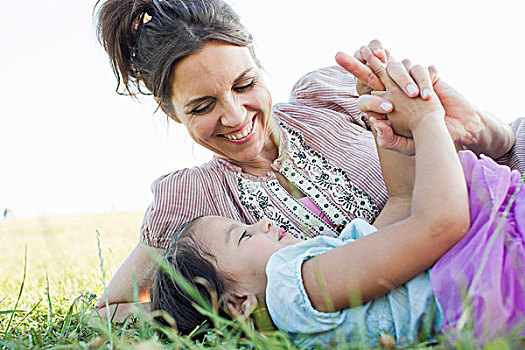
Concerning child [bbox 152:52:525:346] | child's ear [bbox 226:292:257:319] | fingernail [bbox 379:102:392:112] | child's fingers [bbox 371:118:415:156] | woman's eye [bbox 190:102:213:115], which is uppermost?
woman's eye [bbox 190:102:213:115]

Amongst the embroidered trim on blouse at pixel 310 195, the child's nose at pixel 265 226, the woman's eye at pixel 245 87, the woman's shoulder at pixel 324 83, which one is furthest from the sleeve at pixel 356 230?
the woman's shoulder at pixel 324 83

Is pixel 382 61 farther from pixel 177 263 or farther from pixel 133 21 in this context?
pixel 133 21

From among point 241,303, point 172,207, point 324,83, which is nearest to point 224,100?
point 172,207

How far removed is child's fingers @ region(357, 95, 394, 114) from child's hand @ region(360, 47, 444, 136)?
0.8 inches

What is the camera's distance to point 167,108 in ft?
8.92

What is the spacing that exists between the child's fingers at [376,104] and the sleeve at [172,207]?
96cm

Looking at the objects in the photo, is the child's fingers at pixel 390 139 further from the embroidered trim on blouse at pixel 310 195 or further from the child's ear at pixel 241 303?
the child's ear at pixel 241 303

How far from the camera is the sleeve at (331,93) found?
2900mm

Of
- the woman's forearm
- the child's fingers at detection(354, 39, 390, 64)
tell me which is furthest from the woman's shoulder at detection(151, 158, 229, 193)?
the woman's forearm

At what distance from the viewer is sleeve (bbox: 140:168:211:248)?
8.27 ft

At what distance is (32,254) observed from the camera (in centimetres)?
643

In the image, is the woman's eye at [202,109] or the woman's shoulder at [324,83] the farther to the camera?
the woman's shoulder at [324,83]

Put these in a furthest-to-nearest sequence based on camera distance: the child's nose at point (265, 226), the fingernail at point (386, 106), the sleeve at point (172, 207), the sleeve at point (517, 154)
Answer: the sleeve at point (172, 207) < the sleeve at point (517, 154) < the child's nose at point (265, 226) < the fingernail at point (386, 106)

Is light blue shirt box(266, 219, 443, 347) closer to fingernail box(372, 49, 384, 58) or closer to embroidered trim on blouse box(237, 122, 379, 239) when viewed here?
embroidered trim on blouse box(237, 122, 379, 239)
